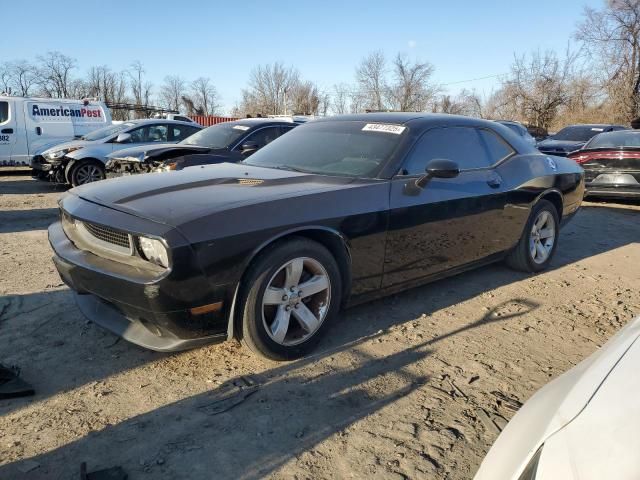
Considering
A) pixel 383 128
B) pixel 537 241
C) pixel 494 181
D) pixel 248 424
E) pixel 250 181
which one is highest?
pixel 383 128

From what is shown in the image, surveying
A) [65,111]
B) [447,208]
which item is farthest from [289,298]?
[65,111]

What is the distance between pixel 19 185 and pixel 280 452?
11.6 m

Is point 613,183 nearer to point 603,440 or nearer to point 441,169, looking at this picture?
point 441,169

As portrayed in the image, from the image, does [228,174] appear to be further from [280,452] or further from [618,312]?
[618,312]

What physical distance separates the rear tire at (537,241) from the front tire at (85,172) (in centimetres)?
812

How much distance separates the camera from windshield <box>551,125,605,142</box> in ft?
45.6

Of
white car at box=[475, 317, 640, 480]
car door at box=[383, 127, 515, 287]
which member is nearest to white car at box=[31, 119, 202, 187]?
car door at box=[383, 127, 515, 287]

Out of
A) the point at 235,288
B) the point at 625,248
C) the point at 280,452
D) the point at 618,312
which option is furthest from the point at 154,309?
the point at 625,248

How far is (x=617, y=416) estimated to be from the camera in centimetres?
134

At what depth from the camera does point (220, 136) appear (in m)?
8.31

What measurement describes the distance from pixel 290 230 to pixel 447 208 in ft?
4.92

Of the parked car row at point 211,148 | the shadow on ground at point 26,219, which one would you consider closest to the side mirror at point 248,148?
the parked car row at point 211,148

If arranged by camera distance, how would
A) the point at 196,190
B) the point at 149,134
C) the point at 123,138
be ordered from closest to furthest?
the point at 196,190
the point at 123,138
the point at 149,134

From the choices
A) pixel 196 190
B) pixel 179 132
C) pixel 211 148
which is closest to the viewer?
pixel 196 190
